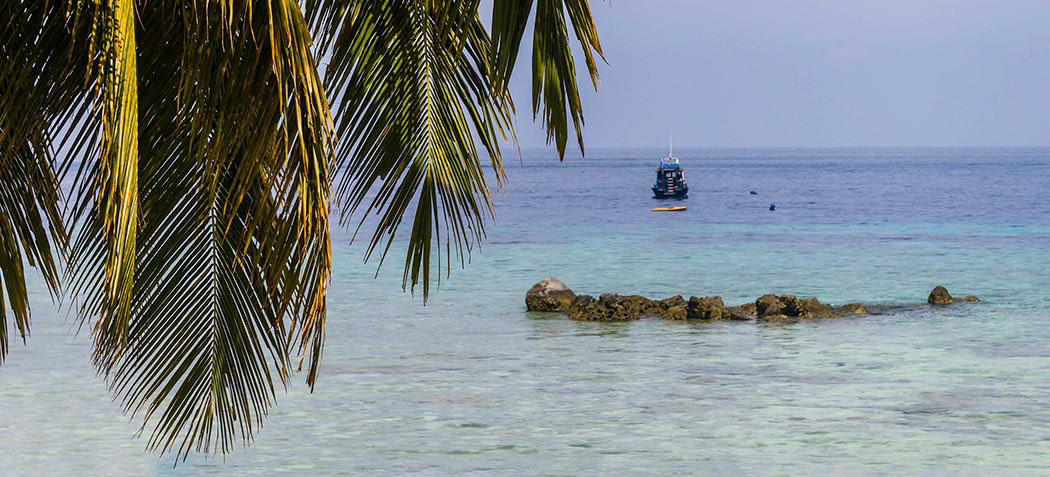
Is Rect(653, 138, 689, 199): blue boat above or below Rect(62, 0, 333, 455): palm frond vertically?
below

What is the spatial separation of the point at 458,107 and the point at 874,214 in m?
65.3

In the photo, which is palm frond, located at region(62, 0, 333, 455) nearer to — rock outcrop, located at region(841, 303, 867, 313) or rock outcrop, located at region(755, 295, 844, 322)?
rock outcrop, located at region(755, 295, 844, 322)

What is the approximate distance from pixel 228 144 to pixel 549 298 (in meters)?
20.1

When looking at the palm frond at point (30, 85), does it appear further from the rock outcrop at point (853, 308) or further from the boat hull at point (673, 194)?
the boat hull at point (673, 194)

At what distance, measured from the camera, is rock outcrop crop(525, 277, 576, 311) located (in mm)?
23703

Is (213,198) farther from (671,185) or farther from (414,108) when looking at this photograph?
(671,185)

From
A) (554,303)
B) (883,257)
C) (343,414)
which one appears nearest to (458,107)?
(343,414)

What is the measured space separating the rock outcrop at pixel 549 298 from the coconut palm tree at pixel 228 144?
1865cm

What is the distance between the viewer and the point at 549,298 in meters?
23.8

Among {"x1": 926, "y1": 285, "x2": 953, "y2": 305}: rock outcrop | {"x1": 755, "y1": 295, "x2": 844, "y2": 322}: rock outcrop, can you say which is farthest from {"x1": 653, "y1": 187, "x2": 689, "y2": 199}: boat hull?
{"x1": 755, "y1": 295, "x2": 844, "y2": 322}: rock outcrop

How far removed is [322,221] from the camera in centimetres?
366

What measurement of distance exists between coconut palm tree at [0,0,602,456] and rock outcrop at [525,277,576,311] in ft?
61.2

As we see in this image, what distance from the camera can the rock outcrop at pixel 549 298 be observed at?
23.7 metres

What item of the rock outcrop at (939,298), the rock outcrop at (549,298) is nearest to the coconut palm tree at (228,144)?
the rock outcrop at (549,298)
